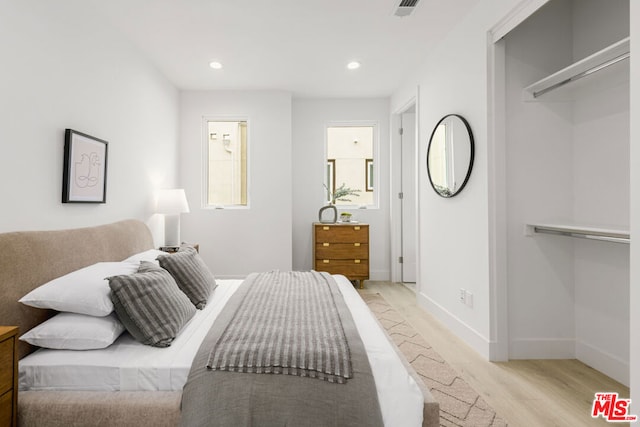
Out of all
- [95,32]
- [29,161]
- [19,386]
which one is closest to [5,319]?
[19,386]

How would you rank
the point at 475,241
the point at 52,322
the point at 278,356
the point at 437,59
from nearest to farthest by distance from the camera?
the point at 278,356, the point at 52,322, the point at 475,241, the point at 437,59

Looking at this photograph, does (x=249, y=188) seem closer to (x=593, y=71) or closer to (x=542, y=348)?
(x=542, y=348)

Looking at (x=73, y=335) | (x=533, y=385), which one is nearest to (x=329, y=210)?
(x=533, y=385)

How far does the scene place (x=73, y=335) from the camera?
1516 mm

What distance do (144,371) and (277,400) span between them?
1.97 feet

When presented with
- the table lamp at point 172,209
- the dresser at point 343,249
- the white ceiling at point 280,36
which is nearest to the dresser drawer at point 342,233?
the dresser at point 343,249

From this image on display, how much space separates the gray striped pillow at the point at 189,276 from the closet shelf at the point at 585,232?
91.7 inches

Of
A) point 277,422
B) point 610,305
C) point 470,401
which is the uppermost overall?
point 610,305

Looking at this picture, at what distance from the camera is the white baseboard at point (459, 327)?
2.55 metres

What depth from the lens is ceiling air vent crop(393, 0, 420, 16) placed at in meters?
2.58

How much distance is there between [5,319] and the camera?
1584 millimetres

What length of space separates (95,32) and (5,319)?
217 cm

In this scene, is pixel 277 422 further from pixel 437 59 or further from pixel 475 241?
pixel 437 59

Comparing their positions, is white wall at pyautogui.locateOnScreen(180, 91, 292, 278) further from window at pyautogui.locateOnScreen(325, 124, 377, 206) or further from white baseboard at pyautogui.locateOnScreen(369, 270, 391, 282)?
white baseboard at pyautogui.locateOnScreen(369, 270, 391, 282)
